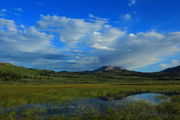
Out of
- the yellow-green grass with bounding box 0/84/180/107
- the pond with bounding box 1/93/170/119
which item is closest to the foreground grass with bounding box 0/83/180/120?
the yellow-green grass with bounding box 0/84/180/107

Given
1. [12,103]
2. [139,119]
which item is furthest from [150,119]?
[12,103]

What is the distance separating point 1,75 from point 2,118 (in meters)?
167

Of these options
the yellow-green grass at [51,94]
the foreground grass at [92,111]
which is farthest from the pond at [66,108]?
the yellow-green grass at [51,94]

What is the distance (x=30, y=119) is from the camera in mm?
19828

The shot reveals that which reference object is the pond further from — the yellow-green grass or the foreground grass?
the yellow-green grass

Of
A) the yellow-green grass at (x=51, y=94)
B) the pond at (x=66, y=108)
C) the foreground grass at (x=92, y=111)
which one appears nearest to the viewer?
the foreground grass at (x=92, y=111)

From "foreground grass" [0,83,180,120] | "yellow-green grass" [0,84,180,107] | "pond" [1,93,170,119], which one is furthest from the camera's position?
"yellow-green grass" [0,84,180,107]

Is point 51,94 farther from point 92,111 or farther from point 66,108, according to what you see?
point 92,111

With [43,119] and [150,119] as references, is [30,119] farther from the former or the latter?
[150,119]

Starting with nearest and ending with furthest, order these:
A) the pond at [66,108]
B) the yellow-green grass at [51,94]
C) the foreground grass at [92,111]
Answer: the foreground grass at [92,111] < the pond at [66,108] < the yellow-green grass at [51,94]

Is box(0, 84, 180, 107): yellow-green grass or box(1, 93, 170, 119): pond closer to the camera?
box(1, 93, 170, 119): pond

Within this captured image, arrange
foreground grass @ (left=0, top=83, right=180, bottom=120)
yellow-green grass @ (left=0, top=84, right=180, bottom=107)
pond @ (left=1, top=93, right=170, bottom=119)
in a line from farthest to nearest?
yellow-green grass @ (left=0, top=84, right=180, bottom=107), pond @ (left=1, top=93, right=170, bottom=119), foreground grass @ (left=0, top=83, right=180, bottom=120)

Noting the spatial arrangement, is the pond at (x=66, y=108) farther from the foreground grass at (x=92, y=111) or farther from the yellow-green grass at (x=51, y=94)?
the yellow-green grass at (x=51, y=94)

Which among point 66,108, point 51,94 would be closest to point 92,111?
point 66,108
